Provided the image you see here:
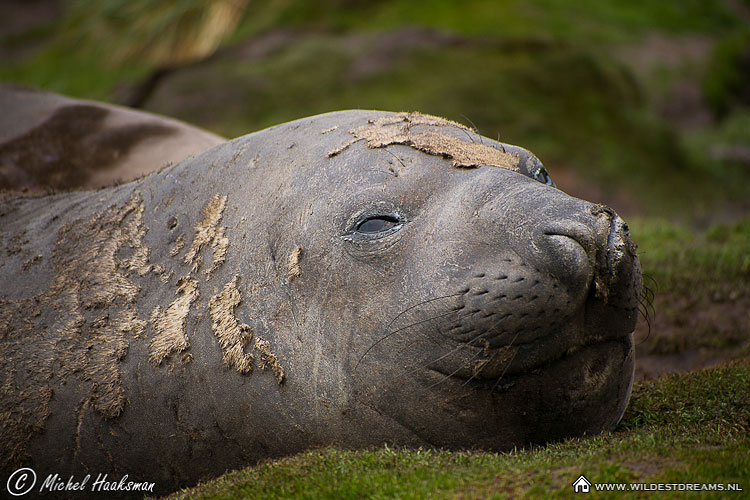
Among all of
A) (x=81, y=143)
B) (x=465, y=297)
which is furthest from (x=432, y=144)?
(x=81, y=143)

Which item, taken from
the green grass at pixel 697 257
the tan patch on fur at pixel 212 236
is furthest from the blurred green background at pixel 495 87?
the tan patch on fur at pixel 212 236

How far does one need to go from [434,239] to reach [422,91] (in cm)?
783

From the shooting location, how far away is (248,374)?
9.32 feet

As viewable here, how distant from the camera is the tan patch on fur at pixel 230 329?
9.34 ft

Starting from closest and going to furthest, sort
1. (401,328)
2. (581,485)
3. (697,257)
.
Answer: (581,485) < (401,328) < (697,257)

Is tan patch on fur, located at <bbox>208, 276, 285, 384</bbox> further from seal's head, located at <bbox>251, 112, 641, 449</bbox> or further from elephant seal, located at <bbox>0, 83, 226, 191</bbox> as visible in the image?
elephant seal, located at <bbox>0, 83, 226, 191</bbox>

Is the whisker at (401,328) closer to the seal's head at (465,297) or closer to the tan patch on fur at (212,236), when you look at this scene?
the seal's head at (465,297)

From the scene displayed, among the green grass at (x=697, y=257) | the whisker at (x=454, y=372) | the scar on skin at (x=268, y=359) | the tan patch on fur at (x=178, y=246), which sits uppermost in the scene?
the tan patch on fur at (x=178, y=246)

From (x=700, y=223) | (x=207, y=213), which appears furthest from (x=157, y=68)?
(x=207, y=213)

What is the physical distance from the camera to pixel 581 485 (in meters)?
2.25

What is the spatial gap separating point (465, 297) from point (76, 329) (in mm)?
1626

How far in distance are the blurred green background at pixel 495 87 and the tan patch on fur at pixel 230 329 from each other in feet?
9.02

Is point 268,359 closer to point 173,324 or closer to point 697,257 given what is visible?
point 173,324

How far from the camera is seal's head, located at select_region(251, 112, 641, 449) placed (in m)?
2.58
